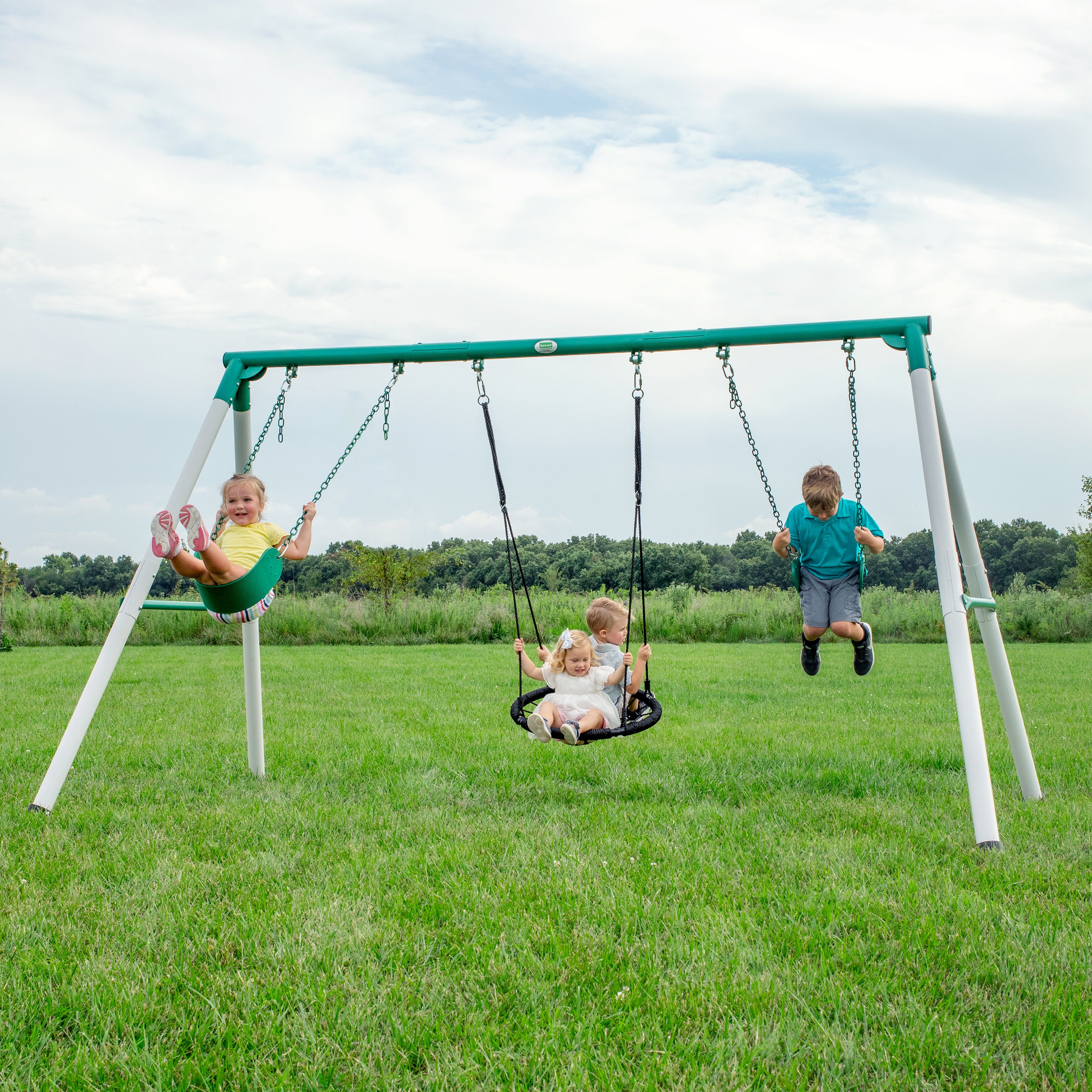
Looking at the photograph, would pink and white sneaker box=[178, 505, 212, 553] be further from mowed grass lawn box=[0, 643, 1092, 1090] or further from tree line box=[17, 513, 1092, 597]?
tree line box=[17, 513, 1092, 597]

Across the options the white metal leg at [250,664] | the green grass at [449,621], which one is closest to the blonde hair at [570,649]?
the white metal leg at [250,664]

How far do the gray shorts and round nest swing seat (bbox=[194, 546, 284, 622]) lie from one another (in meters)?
3.36

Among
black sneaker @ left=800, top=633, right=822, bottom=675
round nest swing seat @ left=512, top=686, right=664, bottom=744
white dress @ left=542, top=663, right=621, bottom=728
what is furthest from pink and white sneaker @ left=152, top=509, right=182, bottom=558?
black sneaker @ left=800, top=633, right=822, bottom=675

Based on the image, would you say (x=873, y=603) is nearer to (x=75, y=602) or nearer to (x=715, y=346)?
(x=715, y=346)

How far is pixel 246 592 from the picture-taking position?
4.95 metres

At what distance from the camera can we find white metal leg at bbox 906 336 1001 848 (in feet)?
14.3

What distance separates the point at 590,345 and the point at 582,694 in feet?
7.50

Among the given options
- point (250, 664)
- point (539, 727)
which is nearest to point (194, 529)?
point (250, 664)

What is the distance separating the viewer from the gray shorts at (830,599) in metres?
6.05

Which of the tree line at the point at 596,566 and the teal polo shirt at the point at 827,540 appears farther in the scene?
the tree line at the point at 596,566

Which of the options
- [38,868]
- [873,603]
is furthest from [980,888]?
[873,603]

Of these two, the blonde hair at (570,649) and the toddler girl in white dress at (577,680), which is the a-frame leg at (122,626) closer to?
the toddler girl in white dress at (577,680)

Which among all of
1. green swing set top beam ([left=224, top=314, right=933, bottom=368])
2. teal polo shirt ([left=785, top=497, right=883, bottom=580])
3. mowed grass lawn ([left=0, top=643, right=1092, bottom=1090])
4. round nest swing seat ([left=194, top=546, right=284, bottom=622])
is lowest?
mowed grass lawn ([left=0, top=643, right=1092, bottom=1090])

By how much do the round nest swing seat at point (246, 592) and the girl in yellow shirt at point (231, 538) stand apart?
43mm
